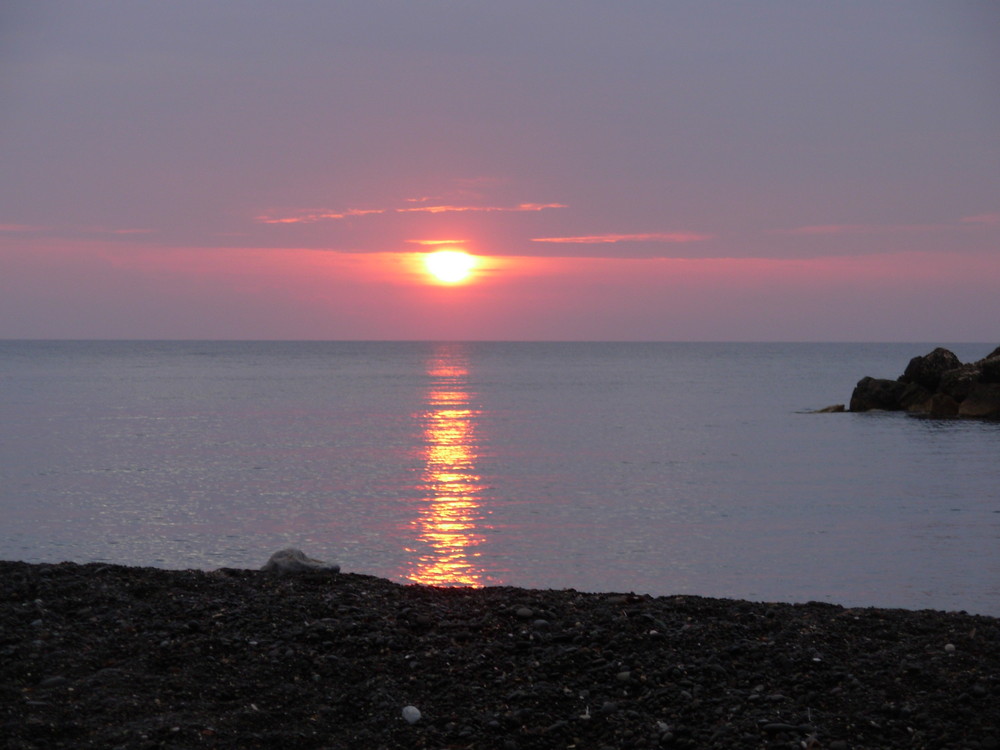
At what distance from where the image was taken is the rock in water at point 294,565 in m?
9.50

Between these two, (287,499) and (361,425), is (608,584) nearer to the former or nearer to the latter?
(287,499)

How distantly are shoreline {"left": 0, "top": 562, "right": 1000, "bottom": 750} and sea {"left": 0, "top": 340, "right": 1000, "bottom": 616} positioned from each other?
4974 millimetres

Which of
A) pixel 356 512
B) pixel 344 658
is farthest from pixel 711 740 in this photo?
pixel 356 512

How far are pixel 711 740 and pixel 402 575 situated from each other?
27.1 ft

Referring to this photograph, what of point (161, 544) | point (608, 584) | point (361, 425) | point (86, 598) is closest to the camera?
point (86, 598)

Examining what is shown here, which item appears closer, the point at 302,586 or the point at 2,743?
the point at 2,743

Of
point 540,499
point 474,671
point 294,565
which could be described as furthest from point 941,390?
point 474,671

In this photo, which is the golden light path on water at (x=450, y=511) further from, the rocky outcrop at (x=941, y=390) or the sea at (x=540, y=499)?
the rocky outcrop at (x=941, y=390)

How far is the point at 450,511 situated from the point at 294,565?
9.83 metres

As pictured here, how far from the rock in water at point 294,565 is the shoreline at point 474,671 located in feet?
3.08

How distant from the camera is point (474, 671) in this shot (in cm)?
686

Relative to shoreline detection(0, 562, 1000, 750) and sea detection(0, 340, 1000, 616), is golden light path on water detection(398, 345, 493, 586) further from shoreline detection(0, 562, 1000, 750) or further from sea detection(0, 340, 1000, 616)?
shoreline detection(0, 562, 1000, 750)

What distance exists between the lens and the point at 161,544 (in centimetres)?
1569

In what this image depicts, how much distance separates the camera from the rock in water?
9.50m
